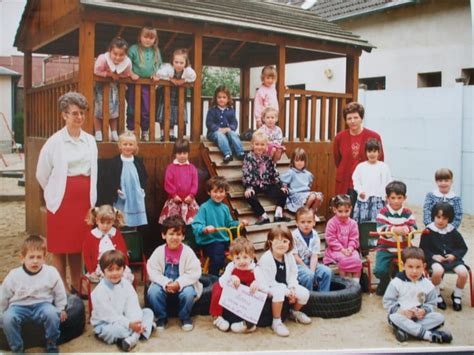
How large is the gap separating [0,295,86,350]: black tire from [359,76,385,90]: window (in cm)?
599

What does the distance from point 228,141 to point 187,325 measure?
104 inches

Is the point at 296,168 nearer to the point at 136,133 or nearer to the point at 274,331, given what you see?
the point at 136,133

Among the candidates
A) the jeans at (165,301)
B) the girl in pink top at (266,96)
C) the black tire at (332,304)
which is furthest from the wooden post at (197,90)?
the black tire at (332,304)

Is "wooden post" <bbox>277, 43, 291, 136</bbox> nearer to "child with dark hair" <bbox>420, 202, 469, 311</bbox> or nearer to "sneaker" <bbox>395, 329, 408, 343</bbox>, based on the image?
"child with dark hair" <bbox>420, 202, 469, 311</bbox>

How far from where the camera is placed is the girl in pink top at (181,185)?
18.3 feet

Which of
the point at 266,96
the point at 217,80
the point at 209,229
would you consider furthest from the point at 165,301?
the point at 217,80

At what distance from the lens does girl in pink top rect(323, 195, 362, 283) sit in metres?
5.11

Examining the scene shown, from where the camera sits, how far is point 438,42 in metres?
7.34

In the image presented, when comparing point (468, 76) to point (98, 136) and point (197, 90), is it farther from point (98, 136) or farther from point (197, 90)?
point (98, 136)

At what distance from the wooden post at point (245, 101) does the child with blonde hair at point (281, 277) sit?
5280mm

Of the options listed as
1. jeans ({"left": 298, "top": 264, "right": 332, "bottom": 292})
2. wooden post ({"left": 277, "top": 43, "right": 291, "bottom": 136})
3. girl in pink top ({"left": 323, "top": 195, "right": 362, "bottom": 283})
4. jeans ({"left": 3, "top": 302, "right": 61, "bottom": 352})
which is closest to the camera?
jeans ({"left": 3, "top": 302, "right": 61, "bottom": 352})

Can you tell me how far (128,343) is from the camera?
3783mm

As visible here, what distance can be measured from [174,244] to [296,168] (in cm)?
207

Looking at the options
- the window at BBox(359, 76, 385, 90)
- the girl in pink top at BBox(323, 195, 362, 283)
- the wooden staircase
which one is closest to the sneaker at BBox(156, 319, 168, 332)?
the wooden staircase
